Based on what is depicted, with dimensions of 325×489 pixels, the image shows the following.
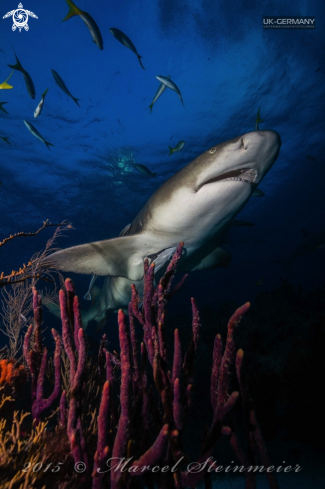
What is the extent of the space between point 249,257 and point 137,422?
5389cm

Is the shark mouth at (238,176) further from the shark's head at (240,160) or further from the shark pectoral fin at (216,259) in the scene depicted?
the shark pectoral fin at (216,259)

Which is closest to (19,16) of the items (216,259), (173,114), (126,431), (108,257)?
(173,114)

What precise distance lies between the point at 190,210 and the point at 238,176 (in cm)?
84

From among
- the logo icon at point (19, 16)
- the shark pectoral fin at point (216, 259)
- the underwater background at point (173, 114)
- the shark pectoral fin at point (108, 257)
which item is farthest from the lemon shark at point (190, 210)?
the logo icon at point (19, 16)

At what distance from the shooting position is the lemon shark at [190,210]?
280cm

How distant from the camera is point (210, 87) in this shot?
635 inches

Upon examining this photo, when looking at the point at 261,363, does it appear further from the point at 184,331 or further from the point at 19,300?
the point at 19,300

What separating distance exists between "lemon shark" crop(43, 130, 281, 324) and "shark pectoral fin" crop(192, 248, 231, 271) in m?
1.07

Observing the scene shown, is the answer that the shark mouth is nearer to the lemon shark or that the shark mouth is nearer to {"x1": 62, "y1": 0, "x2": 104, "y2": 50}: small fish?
the lemon shark

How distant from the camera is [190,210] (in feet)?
11.4

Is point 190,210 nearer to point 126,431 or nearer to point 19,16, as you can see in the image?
point 126,431

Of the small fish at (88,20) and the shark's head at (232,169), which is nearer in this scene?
the shark's head at (232,169)

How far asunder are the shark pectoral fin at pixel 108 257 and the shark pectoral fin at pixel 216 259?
2062mm

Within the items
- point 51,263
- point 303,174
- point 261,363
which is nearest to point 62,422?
point 51,263
